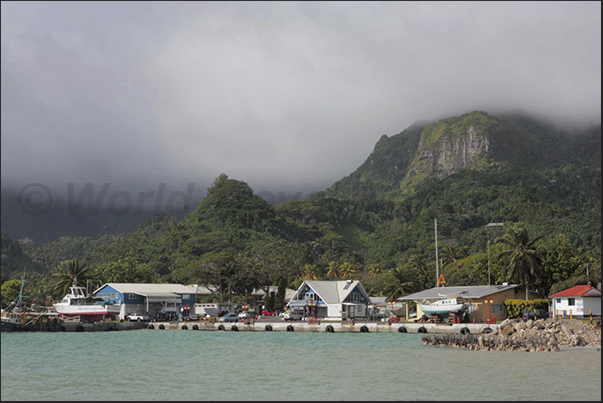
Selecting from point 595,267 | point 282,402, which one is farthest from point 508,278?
point 282,402

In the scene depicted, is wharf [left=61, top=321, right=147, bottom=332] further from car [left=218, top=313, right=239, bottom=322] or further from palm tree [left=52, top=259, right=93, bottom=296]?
palm tree [left=52, top=259, right=93, bottom=296]

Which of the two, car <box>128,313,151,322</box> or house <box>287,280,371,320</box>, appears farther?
house <box>287,280,371,320</box>

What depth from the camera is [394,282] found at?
97562 millimetres

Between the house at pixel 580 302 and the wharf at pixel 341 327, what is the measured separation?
463 inches

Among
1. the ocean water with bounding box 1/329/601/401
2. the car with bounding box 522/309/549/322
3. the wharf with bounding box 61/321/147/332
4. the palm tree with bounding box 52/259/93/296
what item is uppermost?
the palm tree with bounding box 52/259/93/296

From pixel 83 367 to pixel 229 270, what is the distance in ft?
230

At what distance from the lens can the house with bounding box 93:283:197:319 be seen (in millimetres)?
95875

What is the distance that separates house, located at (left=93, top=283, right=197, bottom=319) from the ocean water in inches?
1660

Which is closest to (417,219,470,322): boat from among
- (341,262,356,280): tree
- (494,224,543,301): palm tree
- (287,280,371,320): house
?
(494,224,543,301): palm tree

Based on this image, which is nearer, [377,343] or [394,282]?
[377,343]

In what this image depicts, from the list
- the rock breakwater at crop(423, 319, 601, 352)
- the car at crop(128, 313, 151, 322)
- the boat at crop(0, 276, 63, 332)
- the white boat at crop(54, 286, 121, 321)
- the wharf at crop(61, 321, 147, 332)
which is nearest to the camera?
the rock breakwater at crop(423, 319, 601, 352)

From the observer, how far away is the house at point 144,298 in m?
95.9

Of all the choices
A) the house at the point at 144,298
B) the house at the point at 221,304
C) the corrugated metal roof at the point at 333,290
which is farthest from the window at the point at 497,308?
the house at the point at 144,298

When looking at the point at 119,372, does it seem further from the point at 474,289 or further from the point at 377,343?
the point at 474,289
